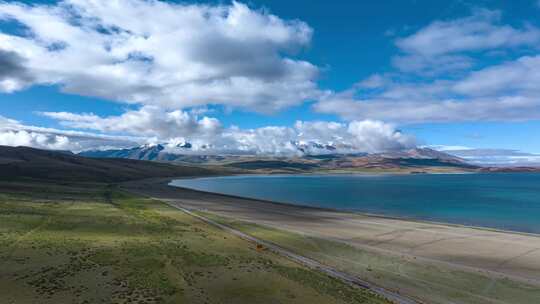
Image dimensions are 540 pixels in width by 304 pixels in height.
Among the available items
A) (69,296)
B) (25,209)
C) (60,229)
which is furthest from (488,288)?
(25,209)

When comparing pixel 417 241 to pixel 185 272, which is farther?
pixel 417 241

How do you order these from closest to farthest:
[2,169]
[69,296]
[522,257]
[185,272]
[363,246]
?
[69,296], [185,272], [522,257], [363,246], [2,169]

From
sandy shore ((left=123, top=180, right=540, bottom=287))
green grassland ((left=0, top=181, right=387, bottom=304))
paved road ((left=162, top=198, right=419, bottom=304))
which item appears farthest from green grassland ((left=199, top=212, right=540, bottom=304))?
green grassland ((left=0, top=181, right=387, bottom=304))

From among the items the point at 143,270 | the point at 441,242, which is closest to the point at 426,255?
the point at 441,242

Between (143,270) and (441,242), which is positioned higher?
(143,270)

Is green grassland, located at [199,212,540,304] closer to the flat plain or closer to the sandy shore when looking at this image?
the flat plain

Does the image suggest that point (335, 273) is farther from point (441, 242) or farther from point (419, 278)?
point (441, 242)

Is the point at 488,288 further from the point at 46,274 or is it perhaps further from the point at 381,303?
the point at 46,274

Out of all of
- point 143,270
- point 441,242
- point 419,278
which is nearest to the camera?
point 143,270
